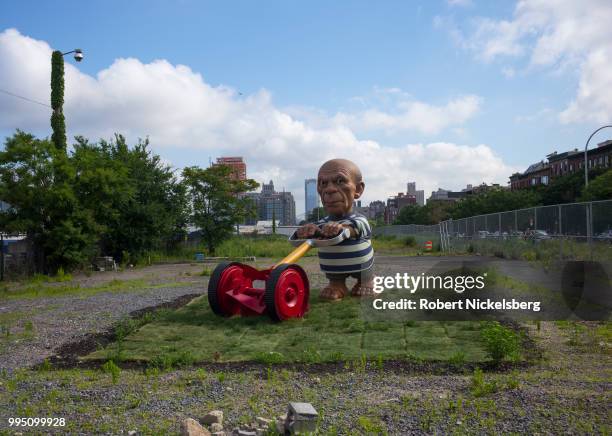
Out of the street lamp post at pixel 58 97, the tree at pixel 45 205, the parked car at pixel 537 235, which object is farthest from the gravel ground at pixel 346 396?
the street lamp post at pixel 58 97

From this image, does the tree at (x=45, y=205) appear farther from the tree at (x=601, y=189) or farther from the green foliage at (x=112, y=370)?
the tree at (x=601, y=189)

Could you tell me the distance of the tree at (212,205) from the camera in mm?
31812

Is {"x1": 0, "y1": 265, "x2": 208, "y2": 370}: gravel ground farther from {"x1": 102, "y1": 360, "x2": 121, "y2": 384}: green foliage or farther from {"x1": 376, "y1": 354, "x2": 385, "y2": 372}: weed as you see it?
{"x1": 376, "y1": 354, "x2": 385, "y2": 372}: weed

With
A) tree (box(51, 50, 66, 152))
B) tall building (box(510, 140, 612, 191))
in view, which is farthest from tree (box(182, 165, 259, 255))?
tall building (box(510, 140, 612, 191))

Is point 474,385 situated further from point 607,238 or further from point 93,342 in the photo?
point 607,238

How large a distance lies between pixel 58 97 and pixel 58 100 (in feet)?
0.48

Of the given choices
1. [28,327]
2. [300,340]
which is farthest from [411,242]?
[300,340]

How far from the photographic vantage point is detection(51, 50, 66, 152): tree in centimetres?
2409

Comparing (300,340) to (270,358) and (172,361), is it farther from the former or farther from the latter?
(172,361)

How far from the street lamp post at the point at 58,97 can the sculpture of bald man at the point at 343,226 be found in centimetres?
1749

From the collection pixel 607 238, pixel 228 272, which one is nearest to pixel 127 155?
pixel 228 272

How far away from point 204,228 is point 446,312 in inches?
957

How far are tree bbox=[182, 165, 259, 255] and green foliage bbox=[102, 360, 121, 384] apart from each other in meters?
25.6

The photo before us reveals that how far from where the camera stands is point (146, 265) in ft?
89.4
